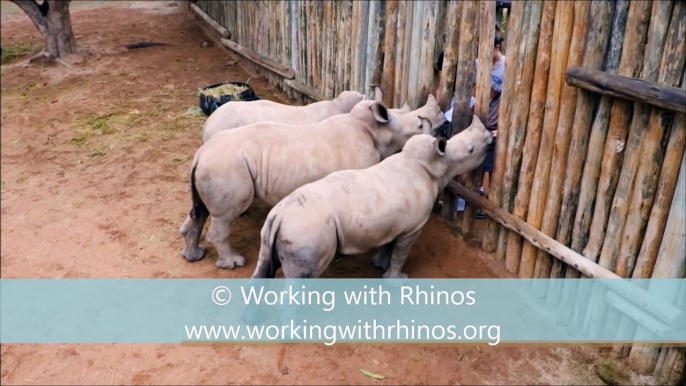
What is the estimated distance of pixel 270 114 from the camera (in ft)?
20.2

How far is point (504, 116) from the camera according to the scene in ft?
16.8

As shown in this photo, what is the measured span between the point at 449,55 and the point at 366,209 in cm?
183

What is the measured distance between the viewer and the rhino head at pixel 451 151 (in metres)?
4.99

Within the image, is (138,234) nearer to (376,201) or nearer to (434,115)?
(376,201)

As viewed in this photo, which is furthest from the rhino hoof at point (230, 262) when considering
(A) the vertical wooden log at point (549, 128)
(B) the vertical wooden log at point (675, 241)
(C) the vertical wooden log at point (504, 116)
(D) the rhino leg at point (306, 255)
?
(B) the vertical wooden log at point (675, 241)

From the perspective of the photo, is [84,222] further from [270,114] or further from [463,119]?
[463,119]

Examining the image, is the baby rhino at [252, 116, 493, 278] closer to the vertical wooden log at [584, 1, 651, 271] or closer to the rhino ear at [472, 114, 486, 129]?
the rhino ear at [472, 114, 486, 129]

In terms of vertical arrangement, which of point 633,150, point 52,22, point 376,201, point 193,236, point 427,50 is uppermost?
point 427,50

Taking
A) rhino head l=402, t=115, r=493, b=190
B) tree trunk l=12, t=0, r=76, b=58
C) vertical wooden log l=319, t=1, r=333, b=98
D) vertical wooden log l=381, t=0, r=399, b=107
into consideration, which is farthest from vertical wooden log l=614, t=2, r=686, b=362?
tree trunk l=12, t=0, r=76, b=58

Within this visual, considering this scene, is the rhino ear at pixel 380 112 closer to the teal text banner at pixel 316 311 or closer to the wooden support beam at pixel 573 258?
the wooden support beam at pixel 573 258

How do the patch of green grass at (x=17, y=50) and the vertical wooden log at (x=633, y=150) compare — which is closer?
the vertical wooden log at (x=633, y=150)

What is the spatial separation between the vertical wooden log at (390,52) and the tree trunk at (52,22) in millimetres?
8336

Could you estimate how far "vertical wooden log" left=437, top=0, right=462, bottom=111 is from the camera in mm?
5395

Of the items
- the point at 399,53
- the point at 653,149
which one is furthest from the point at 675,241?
the point at 399,53
